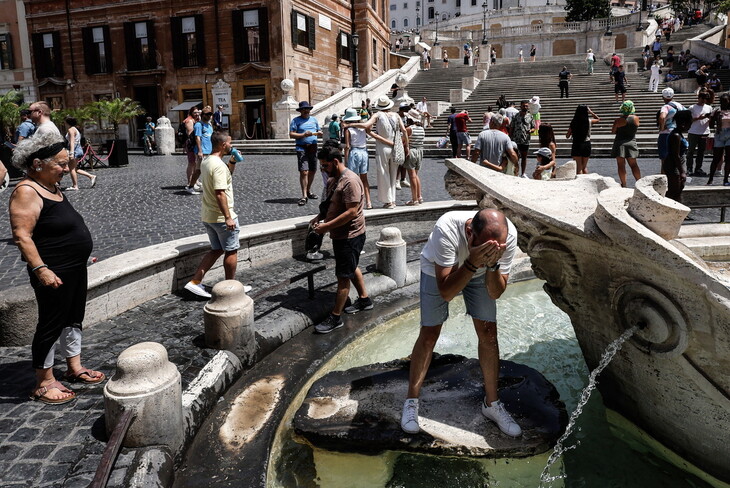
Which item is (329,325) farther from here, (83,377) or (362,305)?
(83,377)

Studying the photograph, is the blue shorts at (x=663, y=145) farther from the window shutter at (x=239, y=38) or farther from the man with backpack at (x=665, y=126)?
the window shutter at (x=239, y=38)

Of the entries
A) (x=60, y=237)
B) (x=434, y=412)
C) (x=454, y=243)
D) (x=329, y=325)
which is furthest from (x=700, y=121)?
(x=60, y=237)

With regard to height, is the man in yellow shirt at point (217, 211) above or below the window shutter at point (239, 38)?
below

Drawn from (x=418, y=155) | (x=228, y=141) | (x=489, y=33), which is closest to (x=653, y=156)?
(x=418, y=155)

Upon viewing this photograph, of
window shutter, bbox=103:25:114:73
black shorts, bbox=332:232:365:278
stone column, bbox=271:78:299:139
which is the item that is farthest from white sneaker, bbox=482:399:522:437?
window shutter, bbox=103:25:114:73

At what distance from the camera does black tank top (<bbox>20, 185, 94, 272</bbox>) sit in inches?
122

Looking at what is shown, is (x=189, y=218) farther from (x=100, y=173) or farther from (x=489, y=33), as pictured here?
(x=489, y=33)

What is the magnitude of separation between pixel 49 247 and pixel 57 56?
3127 centimetres

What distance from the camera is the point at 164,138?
20844 millimetres

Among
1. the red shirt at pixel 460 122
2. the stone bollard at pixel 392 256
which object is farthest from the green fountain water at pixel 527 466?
the red shirt at pixel 460 122

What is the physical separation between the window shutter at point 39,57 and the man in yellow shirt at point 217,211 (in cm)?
3017

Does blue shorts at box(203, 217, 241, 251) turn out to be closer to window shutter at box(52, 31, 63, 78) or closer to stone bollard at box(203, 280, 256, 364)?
stone bollard at box(203, 280, 256, 364)

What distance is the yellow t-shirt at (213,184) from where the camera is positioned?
187 inches

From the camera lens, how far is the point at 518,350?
4488mm
